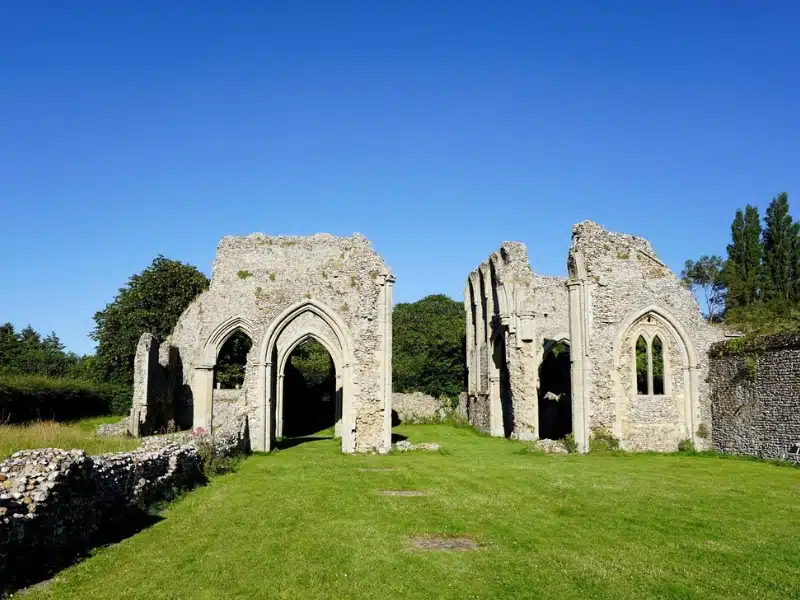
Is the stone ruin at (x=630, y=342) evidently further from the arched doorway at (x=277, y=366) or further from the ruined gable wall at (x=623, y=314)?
the arched doorway at (x=277, y=366)

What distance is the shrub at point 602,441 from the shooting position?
64.0 feet

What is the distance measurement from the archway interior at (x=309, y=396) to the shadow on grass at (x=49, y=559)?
967 inches

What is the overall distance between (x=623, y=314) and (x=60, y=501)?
1674 centimetres

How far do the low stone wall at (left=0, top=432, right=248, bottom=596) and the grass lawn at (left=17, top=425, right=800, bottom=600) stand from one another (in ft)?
1.17

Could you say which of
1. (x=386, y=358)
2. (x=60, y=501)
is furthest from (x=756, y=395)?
(x=60, y=501)

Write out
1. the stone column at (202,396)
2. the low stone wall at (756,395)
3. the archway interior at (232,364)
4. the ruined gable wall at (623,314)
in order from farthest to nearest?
the archway interior at (232,364) → the stone column at (202,396) → the ruined gable wall at (623,314) → the low stone wall at (756,395)

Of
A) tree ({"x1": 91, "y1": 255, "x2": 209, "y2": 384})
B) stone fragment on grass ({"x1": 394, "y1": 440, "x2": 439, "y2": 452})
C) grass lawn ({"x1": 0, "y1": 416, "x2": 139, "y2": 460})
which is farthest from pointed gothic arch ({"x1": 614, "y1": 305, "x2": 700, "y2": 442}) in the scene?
tree ({"x1": 91, "y1": 255, "x2": 209, "y2": 384})

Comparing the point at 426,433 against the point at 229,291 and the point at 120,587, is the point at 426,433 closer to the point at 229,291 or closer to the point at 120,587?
the point at 229,291

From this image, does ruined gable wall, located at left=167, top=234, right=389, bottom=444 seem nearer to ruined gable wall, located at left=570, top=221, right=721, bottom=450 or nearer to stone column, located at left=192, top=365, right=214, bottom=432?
stone column, located at left=192, top=365, right=214, bottom=432

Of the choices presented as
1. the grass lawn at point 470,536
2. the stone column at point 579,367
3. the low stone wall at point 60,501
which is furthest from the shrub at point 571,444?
the low stone wall at point 60,501

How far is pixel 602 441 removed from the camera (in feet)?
64.2

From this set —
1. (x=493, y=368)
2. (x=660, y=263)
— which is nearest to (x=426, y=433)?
(x=493, y=368)

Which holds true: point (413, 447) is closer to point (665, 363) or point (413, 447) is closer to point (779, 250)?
point (665, 363)

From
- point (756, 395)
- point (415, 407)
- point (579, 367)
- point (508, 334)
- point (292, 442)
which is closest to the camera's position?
point (756, 395)
